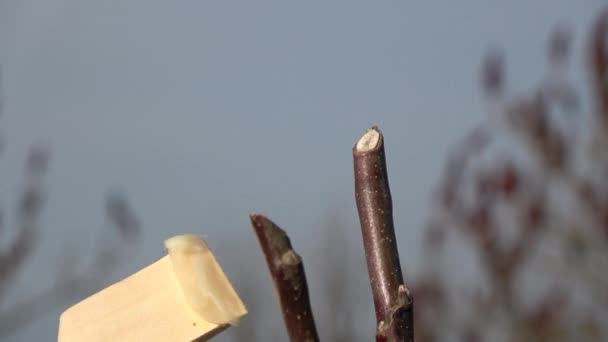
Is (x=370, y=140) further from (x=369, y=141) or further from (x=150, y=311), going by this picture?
(x=150, y=311)

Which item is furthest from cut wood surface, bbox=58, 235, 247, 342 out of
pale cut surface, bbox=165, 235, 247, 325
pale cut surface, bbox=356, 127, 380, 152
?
pale cut surface, bbox=356, 127, 380, 152

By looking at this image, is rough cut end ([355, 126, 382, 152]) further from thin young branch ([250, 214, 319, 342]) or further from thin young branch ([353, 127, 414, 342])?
thin young branch ([250, 214, 319, 342])

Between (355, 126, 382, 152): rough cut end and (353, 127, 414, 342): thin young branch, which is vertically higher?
(355, 126, 382, 152): rough cut end

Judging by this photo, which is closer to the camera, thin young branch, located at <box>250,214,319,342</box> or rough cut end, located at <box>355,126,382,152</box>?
thin young branch, located at <box>250,214,319,342</box>

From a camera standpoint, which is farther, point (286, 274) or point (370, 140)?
point (370, 140)

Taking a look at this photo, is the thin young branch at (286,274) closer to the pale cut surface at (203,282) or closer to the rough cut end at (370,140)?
the pale cut surface at (203,282)

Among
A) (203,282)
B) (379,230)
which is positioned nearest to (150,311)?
(203,282)

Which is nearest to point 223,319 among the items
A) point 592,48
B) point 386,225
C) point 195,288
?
point 195,288
